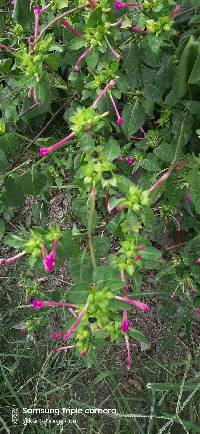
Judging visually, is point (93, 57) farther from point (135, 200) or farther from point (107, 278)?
point (107, 278)

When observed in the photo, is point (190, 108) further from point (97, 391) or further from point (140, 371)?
point (97, 391)

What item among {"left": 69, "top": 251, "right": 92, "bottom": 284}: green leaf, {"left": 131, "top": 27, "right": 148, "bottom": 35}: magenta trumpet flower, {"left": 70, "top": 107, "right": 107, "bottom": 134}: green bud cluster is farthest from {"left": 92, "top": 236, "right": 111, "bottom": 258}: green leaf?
{"left": 131, "top": 27, "right": 148, "bottom": 35}: magenta trumpet flower

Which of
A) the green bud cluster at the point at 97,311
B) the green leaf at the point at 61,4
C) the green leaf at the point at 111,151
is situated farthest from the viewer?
the green leaf at the point at 61,4

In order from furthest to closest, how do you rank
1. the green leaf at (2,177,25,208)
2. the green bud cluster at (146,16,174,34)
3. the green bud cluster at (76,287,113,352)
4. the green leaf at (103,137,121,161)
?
the green leaf at (2,177,25,208), the green bud cluster at (146,16,174,34), the green leaf at (103,137,121,161), the green bud cluster at (76,287,113,352)

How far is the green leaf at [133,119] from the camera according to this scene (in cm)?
147

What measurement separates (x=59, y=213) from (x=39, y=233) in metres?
1.18

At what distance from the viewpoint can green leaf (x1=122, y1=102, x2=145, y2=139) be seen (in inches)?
57.7

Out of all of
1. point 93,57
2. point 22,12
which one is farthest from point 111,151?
point 22,12

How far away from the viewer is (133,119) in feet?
4.81

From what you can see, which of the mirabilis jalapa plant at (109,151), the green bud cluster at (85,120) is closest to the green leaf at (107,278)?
the mirabilis jalapa plant at (109,151)

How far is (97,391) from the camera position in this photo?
6.19 ft

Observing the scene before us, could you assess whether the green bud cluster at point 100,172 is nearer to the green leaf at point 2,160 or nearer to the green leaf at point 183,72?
the green leaf at point 2,160

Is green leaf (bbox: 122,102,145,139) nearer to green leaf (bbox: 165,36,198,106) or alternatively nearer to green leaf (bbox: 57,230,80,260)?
green leaf (bbox: 165,36,198,106)

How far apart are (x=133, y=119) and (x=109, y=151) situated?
0.43 m
